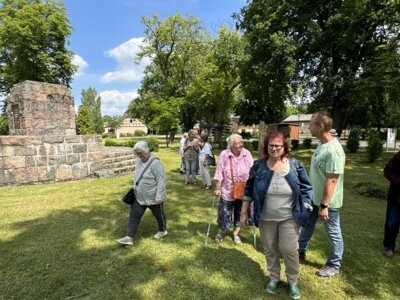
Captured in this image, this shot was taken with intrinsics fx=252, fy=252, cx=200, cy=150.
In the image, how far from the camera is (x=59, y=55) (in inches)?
938

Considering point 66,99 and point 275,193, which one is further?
point 66,99

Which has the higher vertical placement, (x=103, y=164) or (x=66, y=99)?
(x=66, y=99)

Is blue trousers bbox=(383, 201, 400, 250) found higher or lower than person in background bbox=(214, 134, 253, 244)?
lower

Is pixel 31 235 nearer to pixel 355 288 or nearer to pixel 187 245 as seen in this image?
pixel 187 245

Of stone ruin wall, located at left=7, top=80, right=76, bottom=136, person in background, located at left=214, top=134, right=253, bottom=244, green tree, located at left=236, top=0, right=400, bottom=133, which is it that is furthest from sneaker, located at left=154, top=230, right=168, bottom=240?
green tree, located at left=236, top=0, right=400, bottom=133

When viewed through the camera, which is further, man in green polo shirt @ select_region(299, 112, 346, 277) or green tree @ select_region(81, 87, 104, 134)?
green tree @ select_region(81, 87, 104, 134)

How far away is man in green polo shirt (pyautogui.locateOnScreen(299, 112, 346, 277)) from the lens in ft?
9.20

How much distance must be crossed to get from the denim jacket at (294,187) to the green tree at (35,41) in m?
25.5

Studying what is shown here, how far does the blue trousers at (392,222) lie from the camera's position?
352cm

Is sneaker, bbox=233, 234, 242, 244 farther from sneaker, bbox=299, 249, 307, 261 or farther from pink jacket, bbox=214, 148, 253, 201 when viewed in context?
sneaker, bbox=299, 249, 307, 261

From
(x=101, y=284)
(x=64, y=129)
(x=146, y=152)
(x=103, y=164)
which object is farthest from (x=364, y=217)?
(x=64, y=129)

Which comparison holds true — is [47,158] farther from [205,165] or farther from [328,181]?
[328,181]

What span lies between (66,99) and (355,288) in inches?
374

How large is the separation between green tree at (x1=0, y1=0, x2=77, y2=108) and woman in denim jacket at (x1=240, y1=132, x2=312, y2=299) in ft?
83.6
